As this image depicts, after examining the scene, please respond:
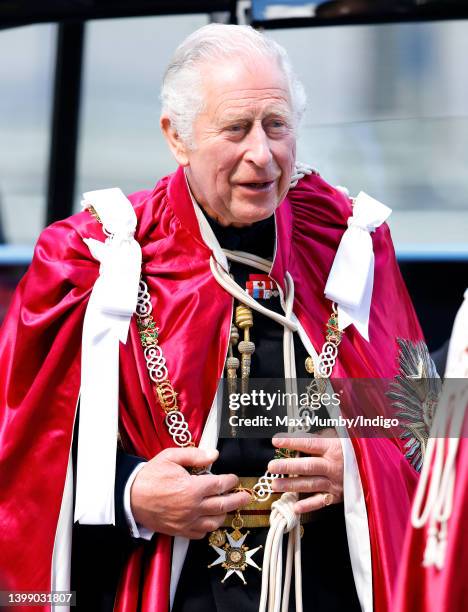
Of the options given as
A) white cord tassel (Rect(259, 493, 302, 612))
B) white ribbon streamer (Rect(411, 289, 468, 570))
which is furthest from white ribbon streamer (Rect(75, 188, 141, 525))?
white ribbon streamer (Rect(411, 289, 468, 570))

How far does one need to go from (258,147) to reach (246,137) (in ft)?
0.14

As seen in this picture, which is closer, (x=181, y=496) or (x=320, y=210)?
(x=181, y=496)

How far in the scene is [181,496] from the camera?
2.12 meters

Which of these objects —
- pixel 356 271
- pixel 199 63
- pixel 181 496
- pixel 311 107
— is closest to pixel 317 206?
pixel 356 271

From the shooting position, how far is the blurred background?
3.94 metres

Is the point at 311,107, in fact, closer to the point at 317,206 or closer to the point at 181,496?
the point at 317,206

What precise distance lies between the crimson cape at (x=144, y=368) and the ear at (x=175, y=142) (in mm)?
71

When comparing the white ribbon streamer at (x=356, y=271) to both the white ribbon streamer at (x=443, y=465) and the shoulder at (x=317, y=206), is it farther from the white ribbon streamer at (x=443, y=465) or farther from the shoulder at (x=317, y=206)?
the white ribbon streamer at (x=443, y=465)

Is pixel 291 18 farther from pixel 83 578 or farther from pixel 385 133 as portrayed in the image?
pixel 83 578

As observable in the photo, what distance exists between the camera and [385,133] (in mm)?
4094

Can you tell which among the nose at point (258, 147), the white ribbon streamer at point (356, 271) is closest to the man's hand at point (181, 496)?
the white ribbon streamer at point (356, 271)

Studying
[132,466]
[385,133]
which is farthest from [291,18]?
[132,466]

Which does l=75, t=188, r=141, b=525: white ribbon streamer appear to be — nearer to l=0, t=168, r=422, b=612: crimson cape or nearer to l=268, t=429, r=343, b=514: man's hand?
l=0, t=168, r=422, b=612: crimson cape

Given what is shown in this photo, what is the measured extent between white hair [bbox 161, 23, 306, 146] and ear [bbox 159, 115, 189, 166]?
19 millimetres
